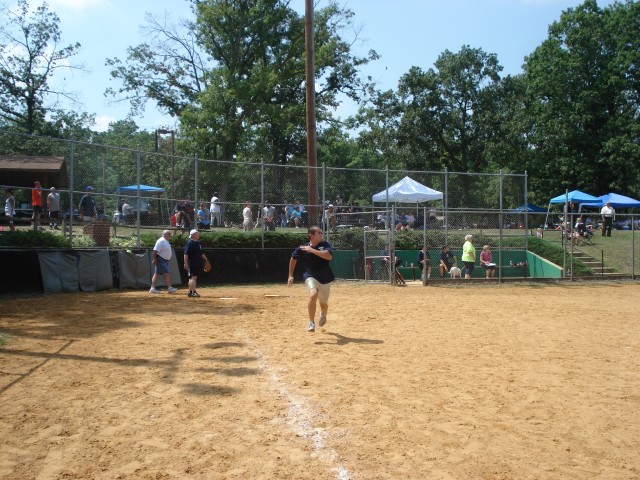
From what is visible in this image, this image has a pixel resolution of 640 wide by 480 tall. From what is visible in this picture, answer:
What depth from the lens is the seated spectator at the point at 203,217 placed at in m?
21.1

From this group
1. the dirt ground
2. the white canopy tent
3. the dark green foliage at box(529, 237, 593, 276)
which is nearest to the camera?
the dirt ground

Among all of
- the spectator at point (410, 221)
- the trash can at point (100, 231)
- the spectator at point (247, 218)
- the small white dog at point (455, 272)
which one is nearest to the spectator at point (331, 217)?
the spectator at point (247, 218)

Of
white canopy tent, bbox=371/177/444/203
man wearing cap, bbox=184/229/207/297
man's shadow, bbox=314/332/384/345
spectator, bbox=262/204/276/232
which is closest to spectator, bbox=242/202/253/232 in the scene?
spectator, bbox=262/204/276/232

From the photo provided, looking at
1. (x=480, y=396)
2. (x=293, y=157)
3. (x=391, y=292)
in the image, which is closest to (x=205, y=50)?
(x=293, y=157)

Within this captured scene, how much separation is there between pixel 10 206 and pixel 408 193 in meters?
14.1

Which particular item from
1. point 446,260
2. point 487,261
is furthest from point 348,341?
point 487,261

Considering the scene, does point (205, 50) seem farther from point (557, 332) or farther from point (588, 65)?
point (557, 332)

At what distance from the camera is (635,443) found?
18.0 feet

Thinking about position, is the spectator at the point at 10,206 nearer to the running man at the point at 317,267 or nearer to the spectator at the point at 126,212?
the spectator at the point at 126,212

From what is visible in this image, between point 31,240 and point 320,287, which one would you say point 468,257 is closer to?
point 320,287

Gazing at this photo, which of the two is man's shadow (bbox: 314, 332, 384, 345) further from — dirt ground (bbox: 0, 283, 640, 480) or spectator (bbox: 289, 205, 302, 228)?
spectator (bbox: 289, 205, 302, 228)

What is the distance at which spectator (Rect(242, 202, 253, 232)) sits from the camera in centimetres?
2148

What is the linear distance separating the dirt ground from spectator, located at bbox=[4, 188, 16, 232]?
353cm

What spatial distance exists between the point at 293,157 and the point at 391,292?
2449 centimetres
